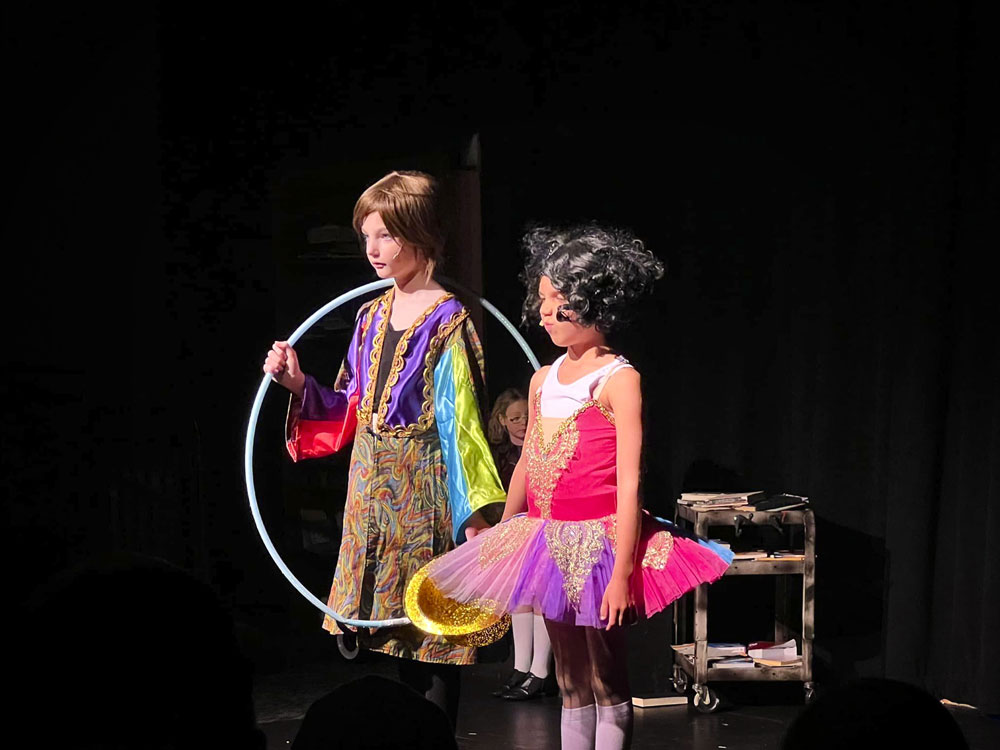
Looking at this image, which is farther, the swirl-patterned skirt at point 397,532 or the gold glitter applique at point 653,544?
the swirl-patterned skirt at point 397,532

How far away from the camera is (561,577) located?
283 cm

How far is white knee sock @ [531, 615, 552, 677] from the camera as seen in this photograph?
4.38 meters

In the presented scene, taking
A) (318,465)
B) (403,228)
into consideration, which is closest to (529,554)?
(403,228)

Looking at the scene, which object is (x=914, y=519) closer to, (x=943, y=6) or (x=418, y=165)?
(x=943, y=6)

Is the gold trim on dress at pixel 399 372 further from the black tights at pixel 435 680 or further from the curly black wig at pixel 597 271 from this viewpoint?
the black tights at pixel 435 680

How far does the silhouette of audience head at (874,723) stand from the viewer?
1606mm

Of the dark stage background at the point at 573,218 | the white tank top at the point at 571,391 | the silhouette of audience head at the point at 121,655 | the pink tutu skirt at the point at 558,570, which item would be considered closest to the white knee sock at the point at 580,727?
the pink tutu skirt at the point at 558,570

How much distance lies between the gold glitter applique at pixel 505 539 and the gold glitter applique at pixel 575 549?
2.3 inches

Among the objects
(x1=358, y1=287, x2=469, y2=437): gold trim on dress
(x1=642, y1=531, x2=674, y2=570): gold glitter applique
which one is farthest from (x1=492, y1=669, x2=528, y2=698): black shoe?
(x1=642, y1=531, x2=674, y2=570): gold glitter applique

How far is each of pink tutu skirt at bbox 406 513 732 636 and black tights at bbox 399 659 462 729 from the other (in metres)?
0.27

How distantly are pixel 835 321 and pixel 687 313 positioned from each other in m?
0.56

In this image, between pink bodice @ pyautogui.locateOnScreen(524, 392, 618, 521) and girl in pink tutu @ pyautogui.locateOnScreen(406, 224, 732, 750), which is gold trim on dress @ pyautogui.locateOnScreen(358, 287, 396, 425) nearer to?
girl in pink tutu @ pyautogui.locateOnScreen(406, 224, 732, 750)

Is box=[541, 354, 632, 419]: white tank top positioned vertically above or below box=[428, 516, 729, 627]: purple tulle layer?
above

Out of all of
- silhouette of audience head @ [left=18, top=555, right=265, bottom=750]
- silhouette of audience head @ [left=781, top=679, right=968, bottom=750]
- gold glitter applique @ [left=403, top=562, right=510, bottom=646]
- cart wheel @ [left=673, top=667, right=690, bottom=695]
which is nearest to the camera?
silhouette of audience head @ [left=18, top=555, right=265, bottom=750]
